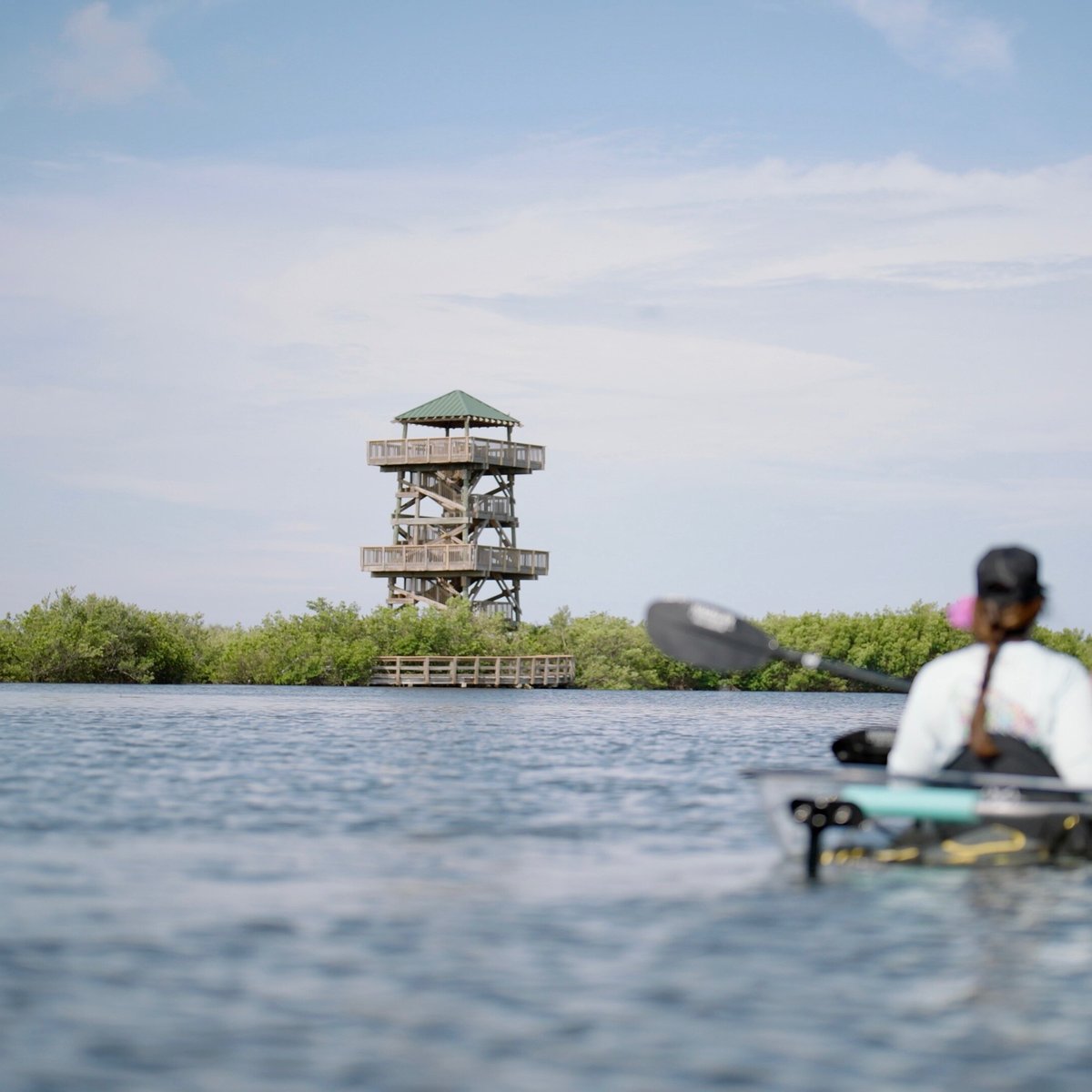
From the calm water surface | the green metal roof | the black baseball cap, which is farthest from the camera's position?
the green metal roof

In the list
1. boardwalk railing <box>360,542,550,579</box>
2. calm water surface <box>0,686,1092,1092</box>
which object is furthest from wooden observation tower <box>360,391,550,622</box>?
calm water surface <box>0,686,1092,1092</box>

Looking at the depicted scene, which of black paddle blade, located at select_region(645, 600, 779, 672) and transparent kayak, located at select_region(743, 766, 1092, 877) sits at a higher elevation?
black paddle blade, located at select_region(645, 600, 779, 672)

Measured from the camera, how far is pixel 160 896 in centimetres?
862

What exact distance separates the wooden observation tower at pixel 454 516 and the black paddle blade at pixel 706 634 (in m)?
57.2

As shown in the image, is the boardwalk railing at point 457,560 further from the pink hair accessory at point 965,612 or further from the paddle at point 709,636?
the pink hair accessory at point 965,612

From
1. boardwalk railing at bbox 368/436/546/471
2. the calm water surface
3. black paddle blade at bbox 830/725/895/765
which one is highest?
boardwalk railing at bbox 368/436/546/471

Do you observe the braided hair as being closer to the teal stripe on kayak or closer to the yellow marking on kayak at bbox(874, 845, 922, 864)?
the teal stripe on kayak

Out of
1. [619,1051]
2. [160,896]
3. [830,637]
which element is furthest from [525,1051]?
[830,637]

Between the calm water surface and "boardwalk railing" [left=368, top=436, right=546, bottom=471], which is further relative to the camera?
"boardwalk railing" [left=368, top=436, right=546, bottom=471]

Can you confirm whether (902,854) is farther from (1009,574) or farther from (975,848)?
(1009,574)

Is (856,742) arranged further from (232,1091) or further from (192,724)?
(192,724)

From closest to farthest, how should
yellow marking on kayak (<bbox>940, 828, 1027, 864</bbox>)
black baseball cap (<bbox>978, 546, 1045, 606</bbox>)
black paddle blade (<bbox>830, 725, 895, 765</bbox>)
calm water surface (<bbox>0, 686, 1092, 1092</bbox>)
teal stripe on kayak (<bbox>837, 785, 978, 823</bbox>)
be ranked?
1. calm water surface (<bbox>0, 686, 1092, 1092</bbox>)
2. teal stripe on kayak (<bbox>837, 785, 978, 823</bbox>)
3. black baseball cap (<bbox>978, 546, 1045, 606</bbox>)
4. yellow marking on kayak (<bbox>940, 828, 1027, 864</bbox>)
5. black paddle blade (<bbox>830, 725, 895, 765</bbox>)

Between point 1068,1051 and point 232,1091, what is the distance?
276 cm

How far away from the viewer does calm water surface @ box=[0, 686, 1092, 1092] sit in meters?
5.56
